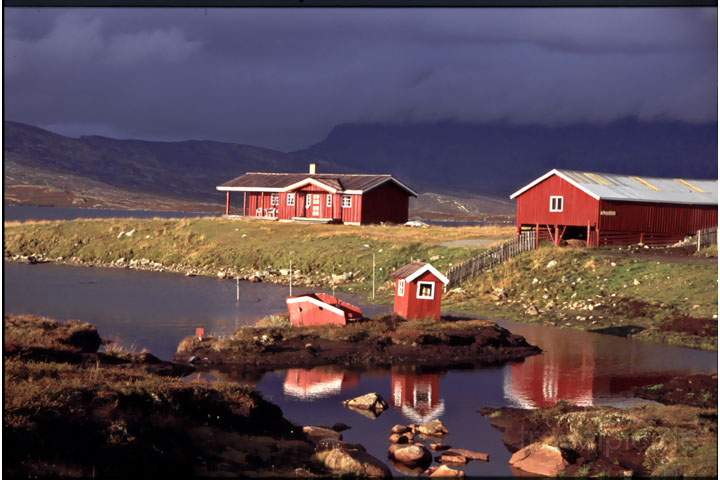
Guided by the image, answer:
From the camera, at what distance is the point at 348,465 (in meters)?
15.2

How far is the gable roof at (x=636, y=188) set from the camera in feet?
157

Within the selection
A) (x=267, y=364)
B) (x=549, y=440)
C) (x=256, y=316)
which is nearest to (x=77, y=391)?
(x=549, y=440)

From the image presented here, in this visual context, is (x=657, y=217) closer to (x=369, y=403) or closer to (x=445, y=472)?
(x=369, y=403)

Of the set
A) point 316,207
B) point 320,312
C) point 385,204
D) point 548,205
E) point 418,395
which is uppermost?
point 385,204

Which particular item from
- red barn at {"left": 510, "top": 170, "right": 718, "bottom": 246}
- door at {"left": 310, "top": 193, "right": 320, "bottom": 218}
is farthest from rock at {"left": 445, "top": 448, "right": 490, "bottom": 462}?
door at {"left": 310, "top": 193, "right": 320, "bottom": 218}

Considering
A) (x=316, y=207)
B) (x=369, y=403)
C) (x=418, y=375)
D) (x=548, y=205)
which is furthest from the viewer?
(x=316, y=207)

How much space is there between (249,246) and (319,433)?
4102 centimetres

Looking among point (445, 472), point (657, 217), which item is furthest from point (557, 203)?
point (445, 472)

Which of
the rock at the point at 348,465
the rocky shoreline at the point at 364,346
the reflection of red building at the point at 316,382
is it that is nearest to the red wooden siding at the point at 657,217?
the rocky shoreline at the point at 364,346

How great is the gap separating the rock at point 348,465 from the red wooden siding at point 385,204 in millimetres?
51917

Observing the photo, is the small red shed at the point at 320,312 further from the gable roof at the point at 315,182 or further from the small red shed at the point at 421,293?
the gable roof at the point at 315,182

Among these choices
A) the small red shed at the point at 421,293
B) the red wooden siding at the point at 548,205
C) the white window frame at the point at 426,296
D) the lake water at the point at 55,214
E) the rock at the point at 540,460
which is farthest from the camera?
the lake water at the point at 55,214

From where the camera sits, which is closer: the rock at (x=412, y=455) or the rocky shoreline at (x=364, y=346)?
the rock at (x=412, y=455)

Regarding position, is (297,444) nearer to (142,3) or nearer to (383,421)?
(383,421)
